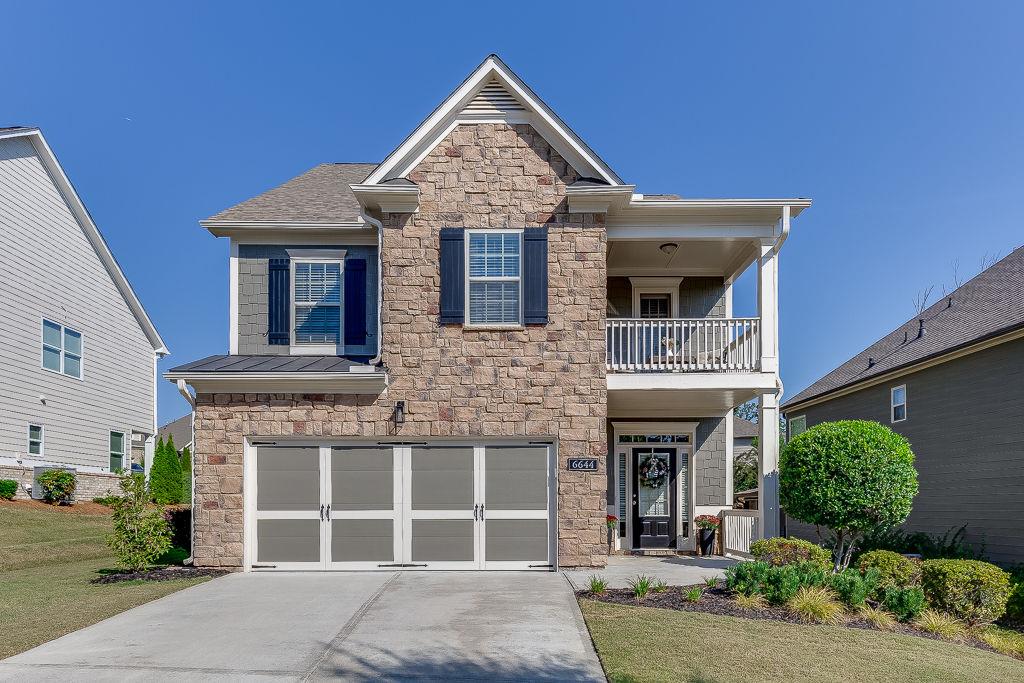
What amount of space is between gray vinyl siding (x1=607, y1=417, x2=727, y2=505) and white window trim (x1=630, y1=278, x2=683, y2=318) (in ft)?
7.52

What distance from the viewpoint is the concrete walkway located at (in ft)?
38.3

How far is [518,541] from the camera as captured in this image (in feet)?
43.2

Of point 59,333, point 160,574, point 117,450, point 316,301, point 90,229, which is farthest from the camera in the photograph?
point 117,450

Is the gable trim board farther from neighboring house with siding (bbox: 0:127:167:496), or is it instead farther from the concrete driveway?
neighboring house with siding (bbox: 0:127:167:496)

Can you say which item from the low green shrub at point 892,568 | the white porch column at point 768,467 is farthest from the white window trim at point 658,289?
the low green shrub at point 892,568

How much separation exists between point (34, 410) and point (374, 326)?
35.4ft

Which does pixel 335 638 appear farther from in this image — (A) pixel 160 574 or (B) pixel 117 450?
(B) pixel 117 450

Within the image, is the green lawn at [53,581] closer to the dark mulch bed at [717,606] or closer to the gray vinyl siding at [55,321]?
the gray vinyl siding at [55,321]

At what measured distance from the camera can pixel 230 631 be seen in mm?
8438

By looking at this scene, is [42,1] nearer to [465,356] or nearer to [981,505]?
[465,356]

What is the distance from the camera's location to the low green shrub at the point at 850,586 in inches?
385

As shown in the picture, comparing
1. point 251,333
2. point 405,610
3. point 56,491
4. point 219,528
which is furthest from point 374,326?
point 56,491

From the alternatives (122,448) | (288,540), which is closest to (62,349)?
(122,448)

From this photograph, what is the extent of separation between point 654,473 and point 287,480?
7.57 meters
